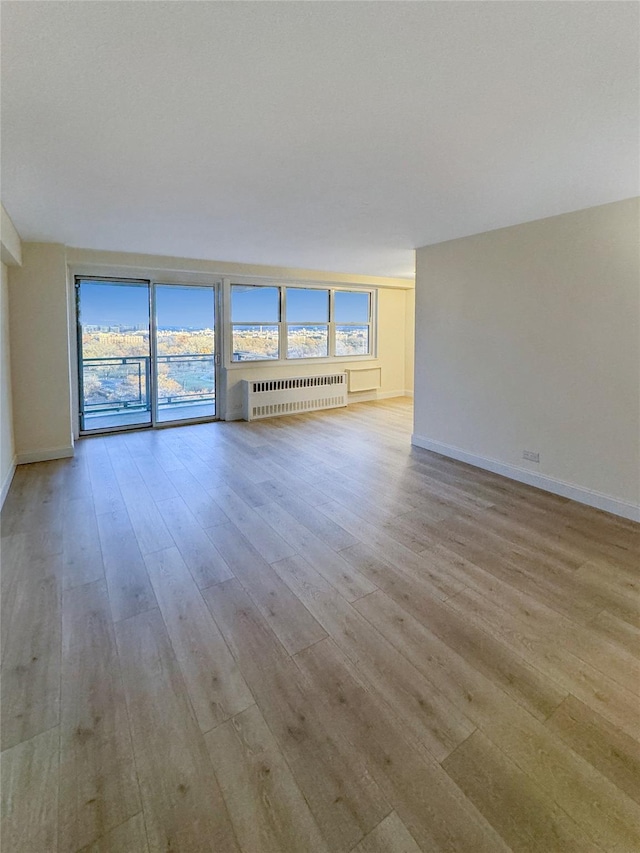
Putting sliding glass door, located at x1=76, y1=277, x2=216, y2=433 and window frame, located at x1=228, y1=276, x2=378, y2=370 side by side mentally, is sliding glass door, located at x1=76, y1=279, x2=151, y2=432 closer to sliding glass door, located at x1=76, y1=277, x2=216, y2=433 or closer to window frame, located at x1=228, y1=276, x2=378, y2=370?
sliding glass door, located at x1=76, y1=277, x2=216, y2=433

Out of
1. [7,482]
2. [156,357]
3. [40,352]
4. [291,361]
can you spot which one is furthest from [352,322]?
[7,482]

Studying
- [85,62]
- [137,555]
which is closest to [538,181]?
[85,62]

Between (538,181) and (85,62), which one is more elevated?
(538,181)

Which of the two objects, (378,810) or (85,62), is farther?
(85,62)

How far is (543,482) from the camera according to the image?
380cm

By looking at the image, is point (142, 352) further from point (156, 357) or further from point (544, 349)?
point (544, 349)

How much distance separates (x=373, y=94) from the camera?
1721mm

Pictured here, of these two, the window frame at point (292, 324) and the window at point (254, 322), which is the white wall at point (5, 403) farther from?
the window at point (254, 322)

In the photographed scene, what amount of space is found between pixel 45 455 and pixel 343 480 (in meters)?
3.44

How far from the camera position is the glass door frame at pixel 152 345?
18.0 ft

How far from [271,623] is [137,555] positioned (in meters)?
1.15

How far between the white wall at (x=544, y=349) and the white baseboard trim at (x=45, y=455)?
4400 millimetres

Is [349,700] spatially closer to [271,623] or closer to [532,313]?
[271,623]

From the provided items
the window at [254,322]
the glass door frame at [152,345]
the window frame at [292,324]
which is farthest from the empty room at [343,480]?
the window at [254,322]
